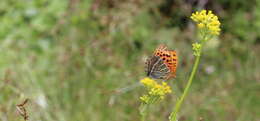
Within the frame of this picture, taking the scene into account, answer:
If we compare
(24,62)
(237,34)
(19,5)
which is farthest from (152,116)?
(19,5)

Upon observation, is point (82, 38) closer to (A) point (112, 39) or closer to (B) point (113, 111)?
(A) point (112, 39)

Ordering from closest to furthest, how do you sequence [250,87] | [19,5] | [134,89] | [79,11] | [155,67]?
1. [155,67]
2. [134,89]
3. [250,87]
4. [79,11]
5. [19,5]

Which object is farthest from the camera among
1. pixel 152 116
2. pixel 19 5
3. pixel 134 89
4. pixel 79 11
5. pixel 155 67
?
pixel 19 5

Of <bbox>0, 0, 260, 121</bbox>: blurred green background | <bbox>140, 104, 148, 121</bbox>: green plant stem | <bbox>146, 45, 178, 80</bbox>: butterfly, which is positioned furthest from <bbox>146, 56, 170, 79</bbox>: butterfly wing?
<bbox>0, 0, 260, 121</bbox>: blurred green background

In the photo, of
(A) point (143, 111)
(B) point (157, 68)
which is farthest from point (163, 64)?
(A) point (143, 111)

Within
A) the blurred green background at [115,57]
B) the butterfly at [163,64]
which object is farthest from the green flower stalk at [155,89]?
the blurred green background at [115,57]
